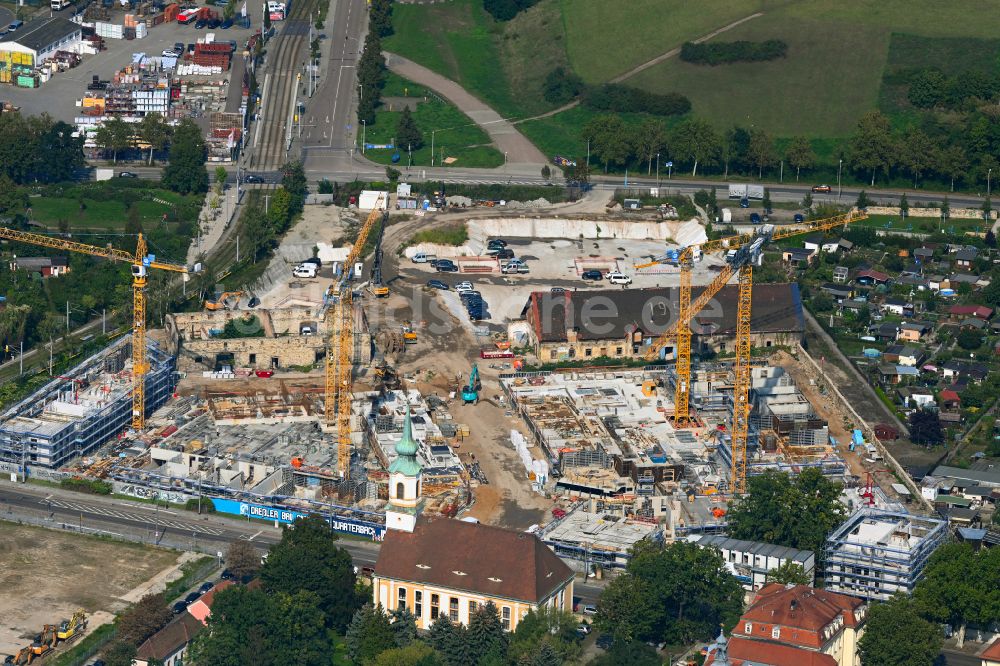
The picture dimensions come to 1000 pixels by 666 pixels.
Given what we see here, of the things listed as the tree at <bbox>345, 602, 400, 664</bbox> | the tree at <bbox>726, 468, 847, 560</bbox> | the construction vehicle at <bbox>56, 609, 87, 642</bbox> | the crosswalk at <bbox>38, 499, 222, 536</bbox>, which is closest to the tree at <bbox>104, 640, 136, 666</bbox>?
the construction vehicle at <bbox>56, 609, 87, 642</bbox>

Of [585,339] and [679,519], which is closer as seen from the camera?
[679,519]

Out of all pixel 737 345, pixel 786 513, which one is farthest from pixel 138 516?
pixel 786 513

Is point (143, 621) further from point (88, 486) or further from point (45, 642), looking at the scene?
point (88, 486)

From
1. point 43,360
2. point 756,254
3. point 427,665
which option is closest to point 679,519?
point 756,254

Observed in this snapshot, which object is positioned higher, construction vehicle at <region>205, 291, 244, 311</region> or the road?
construction vehicle at <region>205, 291, 244, 311</region>

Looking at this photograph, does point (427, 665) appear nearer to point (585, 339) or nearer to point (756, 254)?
point (756, 254)

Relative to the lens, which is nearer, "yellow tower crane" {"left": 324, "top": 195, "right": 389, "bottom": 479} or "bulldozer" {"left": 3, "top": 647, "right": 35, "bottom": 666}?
"bulldozer" {"left": 3, "top": 647, "right": 35, "bottom": 666}

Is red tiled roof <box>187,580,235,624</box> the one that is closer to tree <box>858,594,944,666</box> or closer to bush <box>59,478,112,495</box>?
bush <box>59,478,112,495</box>

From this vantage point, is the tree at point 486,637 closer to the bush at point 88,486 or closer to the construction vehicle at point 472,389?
the bush at point 88,486
